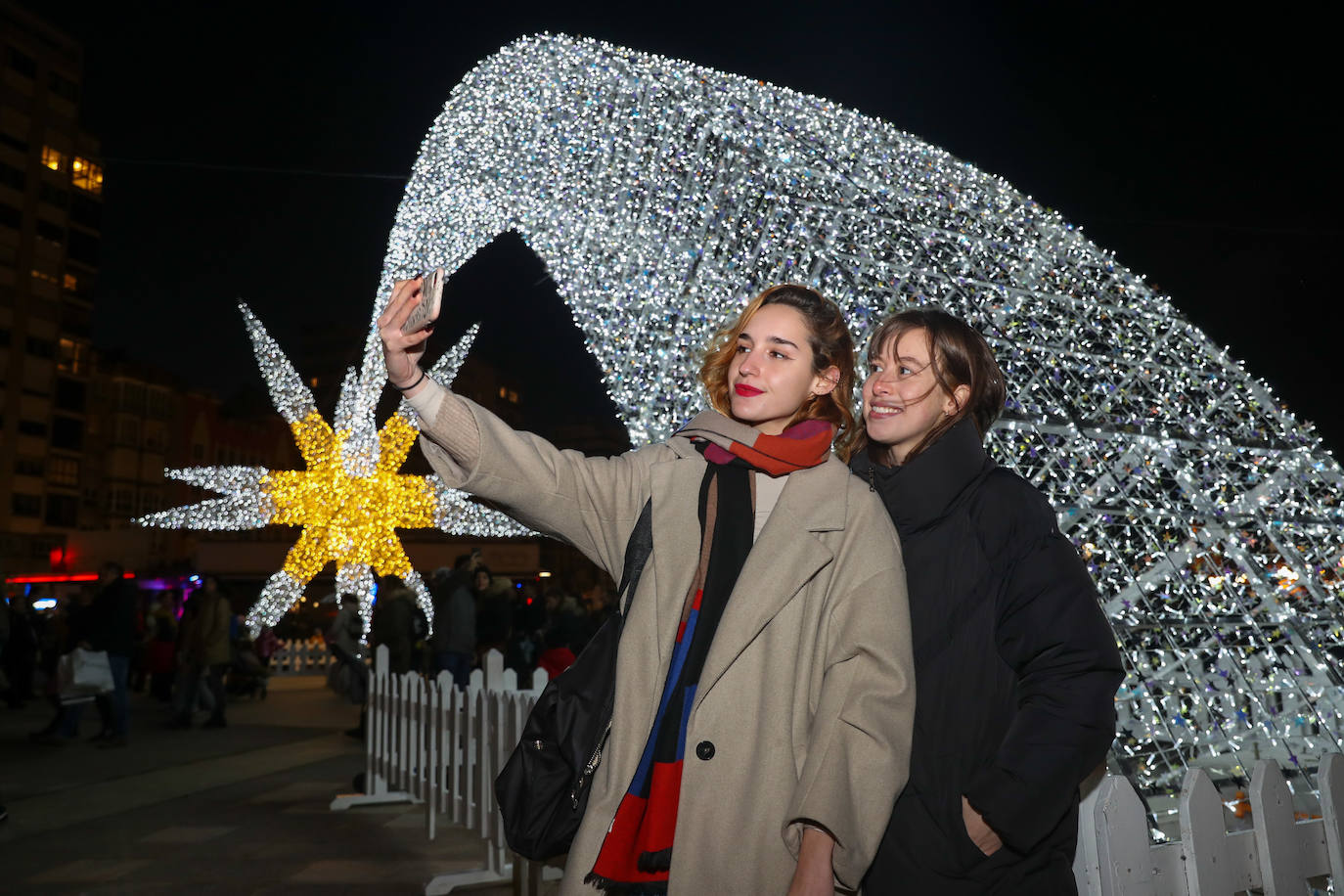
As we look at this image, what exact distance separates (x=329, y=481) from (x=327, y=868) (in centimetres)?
948

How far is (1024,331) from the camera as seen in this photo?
4312mm

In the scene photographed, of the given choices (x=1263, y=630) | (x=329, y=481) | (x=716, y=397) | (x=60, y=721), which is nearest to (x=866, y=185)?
(x=1263, y=630)

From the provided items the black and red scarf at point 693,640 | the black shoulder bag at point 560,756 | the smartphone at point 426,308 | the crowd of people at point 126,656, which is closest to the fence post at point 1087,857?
the black and red scarf at point 693,640

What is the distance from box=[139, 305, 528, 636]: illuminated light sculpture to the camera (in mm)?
13523

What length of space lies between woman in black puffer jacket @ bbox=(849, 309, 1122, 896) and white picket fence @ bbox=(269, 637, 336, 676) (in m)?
18.6

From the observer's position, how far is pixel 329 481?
538 inches

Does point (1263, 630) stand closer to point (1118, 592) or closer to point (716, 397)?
point (1118, 592)

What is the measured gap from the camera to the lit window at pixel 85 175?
48.8 m

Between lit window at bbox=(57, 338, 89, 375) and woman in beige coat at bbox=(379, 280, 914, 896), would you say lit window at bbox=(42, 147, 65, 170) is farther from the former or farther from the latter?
woman in beige coat at bbox=(379, 280, 914, 896)

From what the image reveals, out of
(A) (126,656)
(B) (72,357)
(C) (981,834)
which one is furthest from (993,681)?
(B) (72,357)

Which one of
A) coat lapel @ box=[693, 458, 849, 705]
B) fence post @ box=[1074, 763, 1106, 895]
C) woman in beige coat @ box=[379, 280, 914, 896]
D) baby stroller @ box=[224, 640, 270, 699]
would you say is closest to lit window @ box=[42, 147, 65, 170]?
baby stroller @ box=[224, 640, 270, 699]

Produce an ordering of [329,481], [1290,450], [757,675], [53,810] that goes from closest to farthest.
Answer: [757,675] < [1290,450] < [53,810] < [329,481]

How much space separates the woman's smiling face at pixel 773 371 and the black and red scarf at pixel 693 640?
50mm

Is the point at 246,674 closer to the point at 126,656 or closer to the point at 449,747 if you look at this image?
the point at 126,656
